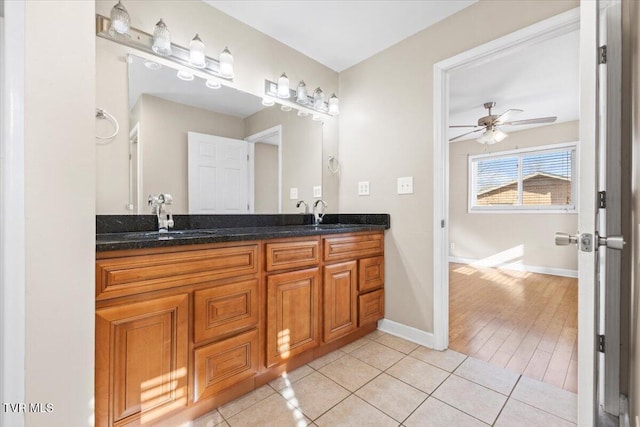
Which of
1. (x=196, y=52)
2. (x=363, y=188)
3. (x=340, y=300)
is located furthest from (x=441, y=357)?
(x=196, y=52)

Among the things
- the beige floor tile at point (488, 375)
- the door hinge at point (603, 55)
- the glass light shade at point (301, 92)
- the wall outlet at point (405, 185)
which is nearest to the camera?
the door hinge at point (603, 55)

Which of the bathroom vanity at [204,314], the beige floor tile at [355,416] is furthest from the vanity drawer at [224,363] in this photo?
the beige floor tile at [355,416]

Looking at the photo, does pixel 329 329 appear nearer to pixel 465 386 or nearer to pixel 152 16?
pixel 465 386

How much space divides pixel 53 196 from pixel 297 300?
3.86 feet

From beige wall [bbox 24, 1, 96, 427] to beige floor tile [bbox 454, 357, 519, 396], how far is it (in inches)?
72.4

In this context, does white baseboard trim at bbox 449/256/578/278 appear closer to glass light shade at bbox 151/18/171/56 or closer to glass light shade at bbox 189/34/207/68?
glass light shade at bbox 189/34/207/68

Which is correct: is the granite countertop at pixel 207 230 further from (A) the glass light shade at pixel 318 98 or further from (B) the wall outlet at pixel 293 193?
(A) the glass light shade at pixel 318 98

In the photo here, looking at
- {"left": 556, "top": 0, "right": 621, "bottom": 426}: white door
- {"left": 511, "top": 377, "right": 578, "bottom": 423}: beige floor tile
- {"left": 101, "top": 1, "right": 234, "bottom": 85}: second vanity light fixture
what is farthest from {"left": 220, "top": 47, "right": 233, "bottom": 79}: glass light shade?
{"left": 511, "top": 377, "right": 578, "bottom": 423}: beige floor tile

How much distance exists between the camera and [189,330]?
1.18m

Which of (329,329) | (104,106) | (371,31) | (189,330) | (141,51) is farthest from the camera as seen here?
(371,31)

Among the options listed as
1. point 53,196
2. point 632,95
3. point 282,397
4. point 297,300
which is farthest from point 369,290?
point 53,196

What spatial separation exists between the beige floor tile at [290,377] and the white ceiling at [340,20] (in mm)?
2340

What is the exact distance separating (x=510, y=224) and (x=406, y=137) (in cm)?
363

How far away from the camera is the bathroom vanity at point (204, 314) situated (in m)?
1.01
